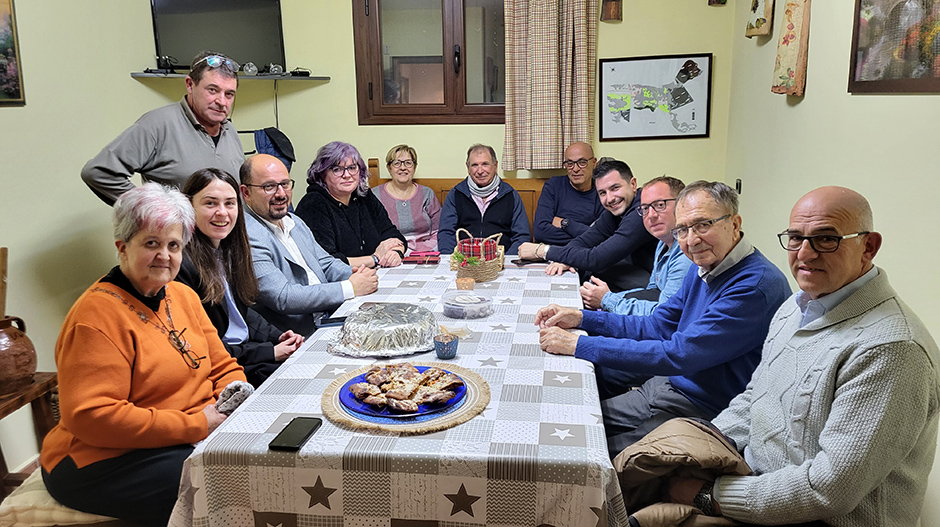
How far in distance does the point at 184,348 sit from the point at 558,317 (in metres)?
1.08

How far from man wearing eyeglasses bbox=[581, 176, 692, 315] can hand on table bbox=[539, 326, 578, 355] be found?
71cm

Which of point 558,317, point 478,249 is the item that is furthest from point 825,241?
point 478,249

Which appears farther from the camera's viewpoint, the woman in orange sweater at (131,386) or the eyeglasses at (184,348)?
the eyeglasses at (184,348)

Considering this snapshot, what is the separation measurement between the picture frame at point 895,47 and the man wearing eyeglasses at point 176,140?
8.28 ft

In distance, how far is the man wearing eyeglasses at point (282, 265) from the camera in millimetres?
2414

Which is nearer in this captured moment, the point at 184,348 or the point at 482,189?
the point at 184,348

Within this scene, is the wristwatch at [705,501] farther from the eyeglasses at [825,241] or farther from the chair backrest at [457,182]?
the chair backrest at [457,182]

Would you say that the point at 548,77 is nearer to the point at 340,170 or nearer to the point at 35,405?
the point at 340,170

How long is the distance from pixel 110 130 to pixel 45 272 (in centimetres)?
94

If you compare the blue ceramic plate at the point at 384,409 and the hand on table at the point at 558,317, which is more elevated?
the hand on table at the point at 558,317

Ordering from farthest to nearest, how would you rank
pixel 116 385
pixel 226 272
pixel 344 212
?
pixel 344 212
pixel 226 272
pixel 116 385

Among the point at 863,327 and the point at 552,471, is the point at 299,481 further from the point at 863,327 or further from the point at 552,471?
the point at 863,327

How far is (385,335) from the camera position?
1.84 meters

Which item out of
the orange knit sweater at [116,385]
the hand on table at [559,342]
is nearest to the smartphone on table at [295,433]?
the orange knit sweater at [116,385]
